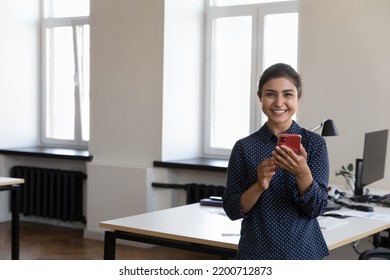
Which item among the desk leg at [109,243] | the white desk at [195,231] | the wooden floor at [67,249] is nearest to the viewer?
the white desk at [195,231]

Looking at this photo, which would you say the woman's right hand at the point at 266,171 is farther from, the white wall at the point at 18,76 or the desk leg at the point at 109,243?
the white wall at the point at 18,76

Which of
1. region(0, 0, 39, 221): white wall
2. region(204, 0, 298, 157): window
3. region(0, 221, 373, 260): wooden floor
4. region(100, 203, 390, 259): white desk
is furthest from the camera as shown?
region(0, 0, 39, 221): white wall

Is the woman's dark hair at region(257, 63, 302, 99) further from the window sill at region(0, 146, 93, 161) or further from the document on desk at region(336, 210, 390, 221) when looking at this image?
the window sill at region(0, 146, 93, 161)

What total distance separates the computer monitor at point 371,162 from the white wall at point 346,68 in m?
0.58

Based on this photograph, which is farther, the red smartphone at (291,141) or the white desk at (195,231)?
the white desk at (195,231)

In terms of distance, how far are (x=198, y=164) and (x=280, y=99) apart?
146 inches

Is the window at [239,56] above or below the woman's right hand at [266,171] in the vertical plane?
above

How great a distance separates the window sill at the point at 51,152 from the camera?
6.55m

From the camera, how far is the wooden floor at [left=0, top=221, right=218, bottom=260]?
5.62 meters

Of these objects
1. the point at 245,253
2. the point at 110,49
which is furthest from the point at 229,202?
the point at 110,49

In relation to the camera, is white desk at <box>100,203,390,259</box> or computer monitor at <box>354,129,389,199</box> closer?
white desk at <box>100,203,390,259</box>

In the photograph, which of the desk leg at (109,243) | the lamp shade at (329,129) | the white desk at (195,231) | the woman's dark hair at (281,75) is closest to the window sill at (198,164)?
the lamp shade at (329,129)

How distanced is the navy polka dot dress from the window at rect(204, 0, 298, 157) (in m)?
3.71

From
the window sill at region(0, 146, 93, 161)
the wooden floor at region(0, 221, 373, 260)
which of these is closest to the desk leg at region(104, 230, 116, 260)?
the wooden floor at region(0, 221, 373, 260)
